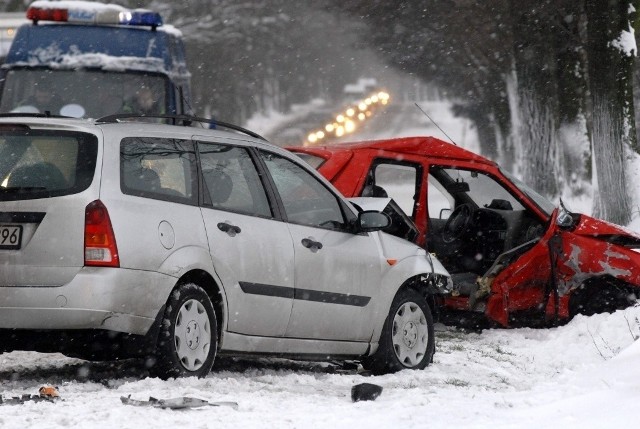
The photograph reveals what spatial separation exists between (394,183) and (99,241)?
20.0 feet

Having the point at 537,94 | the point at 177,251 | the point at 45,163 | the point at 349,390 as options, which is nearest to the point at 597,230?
the point at 349,390

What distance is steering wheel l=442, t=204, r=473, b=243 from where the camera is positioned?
13.2 meters

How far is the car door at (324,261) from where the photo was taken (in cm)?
913

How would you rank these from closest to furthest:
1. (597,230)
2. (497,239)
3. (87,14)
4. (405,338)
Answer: (405,338) → (597,230) → (497,239) → (87,14)

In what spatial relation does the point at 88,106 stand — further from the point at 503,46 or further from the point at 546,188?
the point at 503,46

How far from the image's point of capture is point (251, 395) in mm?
7871

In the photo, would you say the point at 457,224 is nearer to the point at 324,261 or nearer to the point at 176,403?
the point at 324,261

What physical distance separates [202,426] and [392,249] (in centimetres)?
354

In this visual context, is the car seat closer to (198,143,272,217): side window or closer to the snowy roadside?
(198,143,272,217): side window

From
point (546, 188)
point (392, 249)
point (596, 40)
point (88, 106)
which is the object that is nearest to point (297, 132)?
point (546, 188)

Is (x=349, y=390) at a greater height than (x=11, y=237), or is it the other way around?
(x=11, y=237)

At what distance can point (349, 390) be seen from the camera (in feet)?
28.4

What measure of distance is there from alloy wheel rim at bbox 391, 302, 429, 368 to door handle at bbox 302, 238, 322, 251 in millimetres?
977

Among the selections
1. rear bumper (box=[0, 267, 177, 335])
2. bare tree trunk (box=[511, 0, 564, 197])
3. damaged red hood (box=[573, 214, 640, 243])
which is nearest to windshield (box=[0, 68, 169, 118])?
damaged red hood (box=[573, 214, 640, 243])
